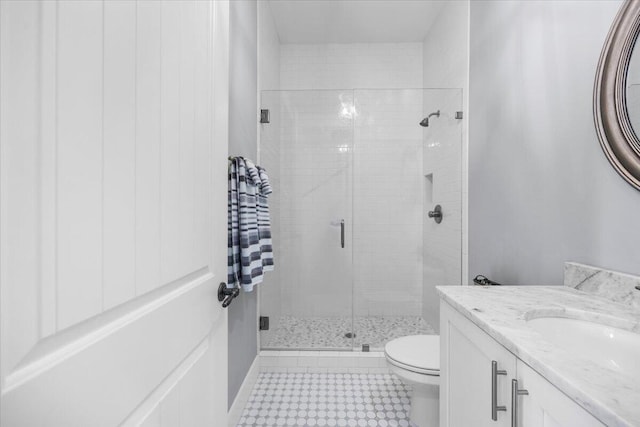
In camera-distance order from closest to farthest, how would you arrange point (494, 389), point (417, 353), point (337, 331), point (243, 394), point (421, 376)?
point (494, 389), point (421, 376), point (417, 353), point (243, 394), point (337, 331)

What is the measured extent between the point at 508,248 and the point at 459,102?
110cm

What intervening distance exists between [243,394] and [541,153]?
1.95 meters

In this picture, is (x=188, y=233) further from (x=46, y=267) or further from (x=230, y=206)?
(x=230, y=206)

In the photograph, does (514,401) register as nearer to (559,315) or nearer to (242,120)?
(559,315)

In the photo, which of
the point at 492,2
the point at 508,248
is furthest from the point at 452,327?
the point at 492,2

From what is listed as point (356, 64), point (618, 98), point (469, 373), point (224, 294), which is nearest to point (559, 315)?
point (469, 373)

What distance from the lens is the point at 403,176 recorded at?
2674 millimetres

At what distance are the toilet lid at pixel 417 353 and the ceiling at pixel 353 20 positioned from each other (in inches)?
98.9

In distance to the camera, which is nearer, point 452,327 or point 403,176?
point 452,327

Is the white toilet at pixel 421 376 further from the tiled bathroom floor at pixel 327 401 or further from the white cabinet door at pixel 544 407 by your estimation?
the white cabinet door at pixel 544 407

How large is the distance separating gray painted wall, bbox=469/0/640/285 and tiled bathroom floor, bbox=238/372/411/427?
3.04 ft

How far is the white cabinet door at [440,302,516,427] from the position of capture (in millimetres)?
771

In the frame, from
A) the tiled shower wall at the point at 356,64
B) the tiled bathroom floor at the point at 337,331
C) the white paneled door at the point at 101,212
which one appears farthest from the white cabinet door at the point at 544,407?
the tiled shower wall at the point at 356,64

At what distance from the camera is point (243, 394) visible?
180 centimetres
